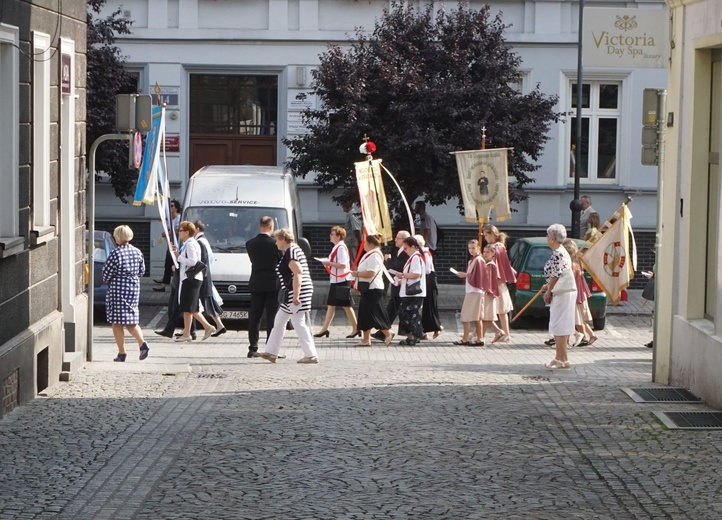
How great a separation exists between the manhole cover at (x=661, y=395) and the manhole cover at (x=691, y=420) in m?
0.85

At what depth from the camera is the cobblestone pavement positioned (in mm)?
8219

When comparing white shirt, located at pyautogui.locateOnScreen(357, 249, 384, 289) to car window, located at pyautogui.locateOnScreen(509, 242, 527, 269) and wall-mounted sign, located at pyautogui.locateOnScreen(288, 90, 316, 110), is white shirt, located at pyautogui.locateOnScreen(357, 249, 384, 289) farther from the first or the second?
wall-mounted sign, located at pyautogui.locateOnScreen(288, 90, 316, 110)

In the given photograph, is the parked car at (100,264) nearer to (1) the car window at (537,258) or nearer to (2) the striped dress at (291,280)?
(2) the striped dress at (291,280)

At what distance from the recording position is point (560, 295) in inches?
612

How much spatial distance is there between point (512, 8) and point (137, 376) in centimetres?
1625

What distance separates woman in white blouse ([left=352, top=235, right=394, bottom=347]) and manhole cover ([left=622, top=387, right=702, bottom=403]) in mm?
5988

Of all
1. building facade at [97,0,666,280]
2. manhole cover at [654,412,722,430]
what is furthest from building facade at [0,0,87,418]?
building facade at [97,0,666,280]

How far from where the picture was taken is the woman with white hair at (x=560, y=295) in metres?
15.4

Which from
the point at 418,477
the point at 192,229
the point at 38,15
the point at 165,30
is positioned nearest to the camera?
the point at 418,477

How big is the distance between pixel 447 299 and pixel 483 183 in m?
4.27

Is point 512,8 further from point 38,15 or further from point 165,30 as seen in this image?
point 38,15

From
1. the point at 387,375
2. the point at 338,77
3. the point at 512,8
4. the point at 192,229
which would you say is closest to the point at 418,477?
the point at 387,375

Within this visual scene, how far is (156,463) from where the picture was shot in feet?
31.0

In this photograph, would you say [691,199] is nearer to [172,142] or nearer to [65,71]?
[65,71]
